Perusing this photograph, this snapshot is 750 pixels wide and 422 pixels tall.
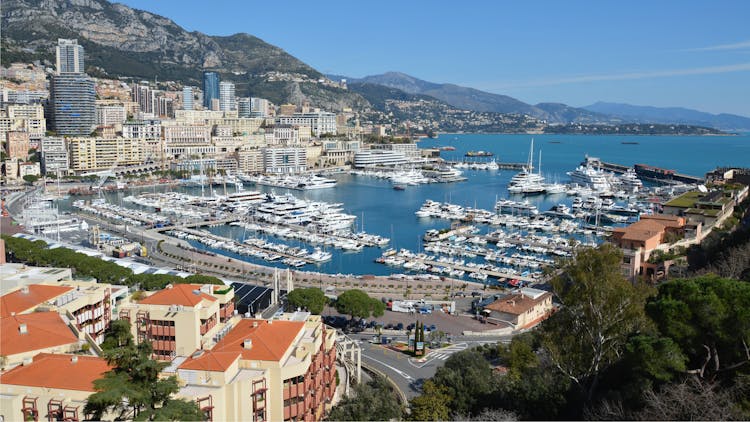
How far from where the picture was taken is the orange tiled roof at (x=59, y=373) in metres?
6.28

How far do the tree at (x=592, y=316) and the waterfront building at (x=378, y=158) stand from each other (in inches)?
1918

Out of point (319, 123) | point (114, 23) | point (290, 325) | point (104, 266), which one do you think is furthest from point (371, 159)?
point (114, 23)

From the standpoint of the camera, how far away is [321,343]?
8.52m

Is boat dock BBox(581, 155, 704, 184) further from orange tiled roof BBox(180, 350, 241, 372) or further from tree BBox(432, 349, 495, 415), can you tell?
orange tiled roof BBox(180, 350, 241, 372)

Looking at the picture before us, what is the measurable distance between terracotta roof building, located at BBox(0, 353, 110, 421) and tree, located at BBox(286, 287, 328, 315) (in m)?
6.47

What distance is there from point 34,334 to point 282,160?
43782 mm

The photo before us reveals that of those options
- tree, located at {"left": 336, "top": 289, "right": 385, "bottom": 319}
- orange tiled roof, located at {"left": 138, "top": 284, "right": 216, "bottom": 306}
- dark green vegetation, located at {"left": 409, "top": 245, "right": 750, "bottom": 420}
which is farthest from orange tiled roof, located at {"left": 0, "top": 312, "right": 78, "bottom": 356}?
tree, located at {"left": 336, "top": 289, "right": 385, "bottom": 319}

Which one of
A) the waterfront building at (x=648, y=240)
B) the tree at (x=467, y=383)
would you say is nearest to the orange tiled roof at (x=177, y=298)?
the tree at (x=467, y=383)

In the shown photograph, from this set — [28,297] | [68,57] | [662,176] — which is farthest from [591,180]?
[68,57]

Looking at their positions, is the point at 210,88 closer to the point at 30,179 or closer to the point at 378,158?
the point at 378,158

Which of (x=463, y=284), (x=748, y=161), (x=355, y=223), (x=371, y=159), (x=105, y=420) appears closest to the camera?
(x=105, y=420)

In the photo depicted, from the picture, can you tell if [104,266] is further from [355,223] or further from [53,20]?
[53,20]

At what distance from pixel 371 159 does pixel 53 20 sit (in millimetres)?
49590

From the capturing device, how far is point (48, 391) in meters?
6.21
